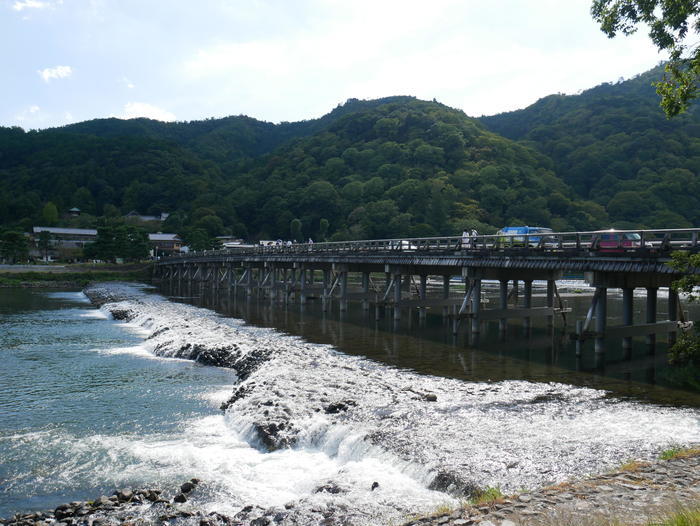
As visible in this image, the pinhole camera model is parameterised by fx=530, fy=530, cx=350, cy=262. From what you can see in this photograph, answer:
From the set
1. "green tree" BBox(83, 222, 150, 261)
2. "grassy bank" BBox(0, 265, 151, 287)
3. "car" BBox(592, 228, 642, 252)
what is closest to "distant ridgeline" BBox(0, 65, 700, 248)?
"green tree" BBox(83, 222, 150, 261)

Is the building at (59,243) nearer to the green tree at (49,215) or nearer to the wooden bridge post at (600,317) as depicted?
the green tree at (49,215)

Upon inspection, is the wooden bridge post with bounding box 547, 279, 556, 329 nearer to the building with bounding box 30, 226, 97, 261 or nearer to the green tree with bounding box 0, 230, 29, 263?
the green tree with bounding box 0, 230, 29, 263

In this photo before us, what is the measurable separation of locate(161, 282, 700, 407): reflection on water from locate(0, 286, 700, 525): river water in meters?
0.15

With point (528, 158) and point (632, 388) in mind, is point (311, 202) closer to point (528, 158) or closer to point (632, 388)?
point (528, 158)

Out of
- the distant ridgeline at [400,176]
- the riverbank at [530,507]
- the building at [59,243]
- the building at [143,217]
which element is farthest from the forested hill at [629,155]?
the building at [59,243]

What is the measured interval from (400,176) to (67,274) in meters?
73.0

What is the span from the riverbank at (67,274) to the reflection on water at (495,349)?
44889mm

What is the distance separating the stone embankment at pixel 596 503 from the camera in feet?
21.4

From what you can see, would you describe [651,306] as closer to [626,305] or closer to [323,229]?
[626,305]

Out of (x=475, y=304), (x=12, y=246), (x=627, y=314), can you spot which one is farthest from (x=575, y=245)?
(x=12, y=246)

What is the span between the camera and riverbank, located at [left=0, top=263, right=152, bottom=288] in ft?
231

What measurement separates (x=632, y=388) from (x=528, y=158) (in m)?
112

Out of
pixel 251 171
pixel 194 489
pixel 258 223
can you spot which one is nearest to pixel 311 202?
pixel 258 223

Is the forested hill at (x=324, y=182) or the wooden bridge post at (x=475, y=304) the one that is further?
the forested hill at (x=324, y=182)
